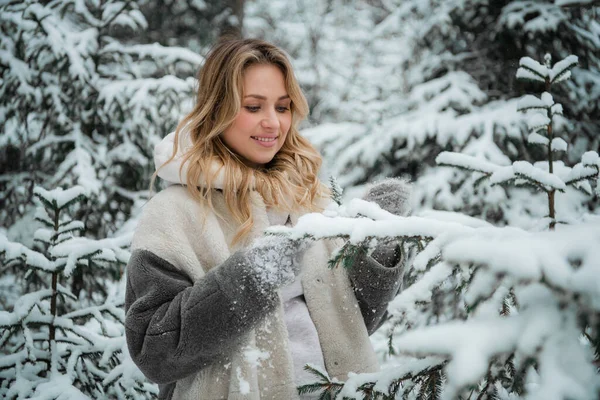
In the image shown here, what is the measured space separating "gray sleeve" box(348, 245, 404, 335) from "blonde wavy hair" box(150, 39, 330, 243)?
1.14 ft

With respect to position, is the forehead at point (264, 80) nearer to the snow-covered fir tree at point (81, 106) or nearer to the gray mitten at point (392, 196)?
the gray mitten at point (392, 196)

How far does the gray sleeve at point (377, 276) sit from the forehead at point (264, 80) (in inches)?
30.9

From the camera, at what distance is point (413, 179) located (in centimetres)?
524

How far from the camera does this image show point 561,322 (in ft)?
1.97

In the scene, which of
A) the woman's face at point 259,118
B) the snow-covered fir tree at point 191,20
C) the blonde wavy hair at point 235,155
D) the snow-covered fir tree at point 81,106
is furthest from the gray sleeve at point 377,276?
the snow-covered fir tree at point 191,20

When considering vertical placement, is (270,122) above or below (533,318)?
below

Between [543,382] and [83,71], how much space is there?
430 centimetres

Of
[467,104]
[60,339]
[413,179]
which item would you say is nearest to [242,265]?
[60,339]

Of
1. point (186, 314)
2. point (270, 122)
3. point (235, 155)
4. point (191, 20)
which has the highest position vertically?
point (270, 122)

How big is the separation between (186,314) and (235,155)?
72cm

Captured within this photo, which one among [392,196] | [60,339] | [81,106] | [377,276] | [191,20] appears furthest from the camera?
[191,20]

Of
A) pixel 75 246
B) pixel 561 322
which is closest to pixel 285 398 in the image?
pixel 561 322

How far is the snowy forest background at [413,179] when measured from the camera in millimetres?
621

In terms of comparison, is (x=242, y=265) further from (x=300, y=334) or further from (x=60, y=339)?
(x=60, y=339)
